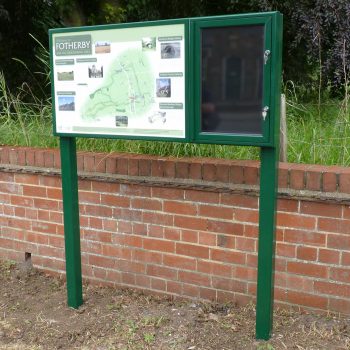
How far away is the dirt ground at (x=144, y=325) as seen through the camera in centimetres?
312

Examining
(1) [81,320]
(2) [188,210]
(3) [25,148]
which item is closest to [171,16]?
(3) [25,148]

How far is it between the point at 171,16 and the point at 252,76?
4.53 metres

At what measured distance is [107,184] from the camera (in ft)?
12.6

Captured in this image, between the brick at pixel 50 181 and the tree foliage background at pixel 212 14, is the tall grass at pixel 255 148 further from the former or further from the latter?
the tree foliage background at pixel 212 14

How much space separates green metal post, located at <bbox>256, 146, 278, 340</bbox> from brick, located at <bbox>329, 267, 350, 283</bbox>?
20.1 inches

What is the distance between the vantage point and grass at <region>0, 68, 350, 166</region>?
368 cm

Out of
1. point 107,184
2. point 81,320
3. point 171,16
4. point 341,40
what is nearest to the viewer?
point 81,320

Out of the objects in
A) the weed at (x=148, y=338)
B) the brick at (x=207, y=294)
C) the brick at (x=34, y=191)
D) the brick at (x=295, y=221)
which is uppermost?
the brick at (x=34, y=191)

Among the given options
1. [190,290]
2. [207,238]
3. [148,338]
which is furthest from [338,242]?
[148,338]

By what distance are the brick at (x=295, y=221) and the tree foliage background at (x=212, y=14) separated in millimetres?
2199

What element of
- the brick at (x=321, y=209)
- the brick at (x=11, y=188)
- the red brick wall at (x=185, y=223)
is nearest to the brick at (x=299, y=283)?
the red brick wall at (x=185, y=223)

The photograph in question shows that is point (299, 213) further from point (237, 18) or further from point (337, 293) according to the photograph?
point (237, 18)

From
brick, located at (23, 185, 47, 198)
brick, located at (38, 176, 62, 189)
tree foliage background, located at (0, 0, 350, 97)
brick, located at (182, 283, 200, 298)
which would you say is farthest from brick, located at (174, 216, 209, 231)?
tree foliage background, located at (0, 0, 350, 97)

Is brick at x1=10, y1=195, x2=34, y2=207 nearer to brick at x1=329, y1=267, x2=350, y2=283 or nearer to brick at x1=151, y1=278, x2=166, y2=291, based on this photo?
brick at x1=151, y1=278, x2=166, y2=291
